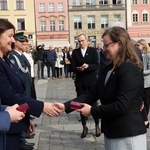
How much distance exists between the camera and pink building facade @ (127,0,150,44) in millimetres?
54844

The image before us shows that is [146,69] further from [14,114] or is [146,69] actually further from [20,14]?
[20,14]

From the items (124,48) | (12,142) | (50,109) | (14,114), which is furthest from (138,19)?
(14,114)

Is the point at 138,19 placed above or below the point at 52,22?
above

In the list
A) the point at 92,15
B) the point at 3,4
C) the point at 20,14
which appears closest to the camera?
the point at 20,14

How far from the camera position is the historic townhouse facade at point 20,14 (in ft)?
Answer: 170

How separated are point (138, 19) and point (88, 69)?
50470 mm

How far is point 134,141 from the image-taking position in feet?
10.1

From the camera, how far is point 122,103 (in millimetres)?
2947

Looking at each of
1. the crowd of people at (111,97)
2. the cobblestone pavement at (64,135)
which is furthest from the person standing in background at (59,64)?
the crowd of people at (111,97)

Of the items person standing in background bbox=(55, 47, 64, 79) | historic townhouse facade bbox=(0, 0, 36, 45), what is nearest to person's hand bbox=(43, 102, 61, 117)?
person standing in background bbox=(55, 47, 64, 79)

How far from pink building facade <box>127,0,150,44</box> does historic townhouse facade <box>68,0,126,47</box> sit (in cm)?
118

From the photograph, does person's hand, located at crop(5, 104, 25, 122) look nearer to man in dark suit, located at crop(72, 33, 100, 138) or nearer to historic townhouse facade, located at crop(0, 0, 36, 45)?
man in dark suit, located at crop(72, 33, 100, 138)

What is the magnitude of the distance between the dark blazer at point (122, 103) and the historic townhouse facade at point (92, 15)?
51354 mm

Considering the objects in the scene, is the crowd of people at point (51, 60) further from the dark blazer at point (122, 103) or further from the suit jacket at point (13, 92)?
the dark blazer at point (122, 103)
